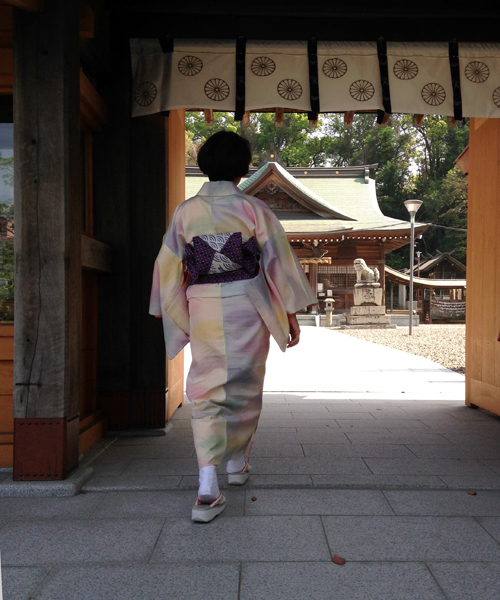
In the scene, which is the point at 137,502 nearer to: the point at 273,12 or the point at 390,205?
the point at 273,12

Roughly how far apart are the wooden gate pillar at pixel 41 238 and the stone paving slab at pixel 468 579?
5.47 feet

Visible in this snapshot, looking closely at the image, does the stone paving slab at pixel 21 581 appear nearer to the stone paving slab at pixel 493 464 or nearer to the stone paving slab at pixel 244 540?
the stone paving slab at pixel 244 540

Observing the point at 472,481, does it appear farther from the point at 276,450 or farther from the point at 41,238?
the point at 41,238

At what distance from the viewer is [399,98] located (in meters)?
3.37

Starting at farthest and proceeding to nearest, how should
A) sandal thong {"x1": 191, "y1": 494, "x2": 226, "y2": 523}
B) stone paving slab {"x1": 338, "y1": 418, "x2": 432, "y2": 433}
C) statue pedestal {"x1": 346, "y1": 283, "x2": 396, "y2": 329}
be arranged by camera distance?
statue pedestal {"x1": 346, "y1": 283, "x2": 396, "y2": 329}
stone paving slab {"x1": 338, "y1": 418, "x2": 432, "y2": 433}
sandal thong {"x1": 191, "y1": 494, "x2": 226, "y2": 523}

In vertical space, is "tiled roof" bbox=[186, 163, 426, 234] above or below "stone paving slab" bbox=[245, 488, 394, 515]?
above

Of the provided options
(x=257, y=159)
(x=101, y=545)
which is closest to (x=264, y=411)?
(x=101, y=545)

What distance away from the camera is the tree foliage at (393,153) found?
31.8 meters

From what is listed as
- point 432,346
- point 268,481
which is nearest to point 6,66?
point 268,481

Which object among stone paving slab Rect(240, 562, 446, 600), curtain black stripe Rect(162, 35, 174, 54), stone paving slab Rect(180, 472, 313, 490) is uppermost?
curtain black stripe Rect(162, 35, 174, 54)

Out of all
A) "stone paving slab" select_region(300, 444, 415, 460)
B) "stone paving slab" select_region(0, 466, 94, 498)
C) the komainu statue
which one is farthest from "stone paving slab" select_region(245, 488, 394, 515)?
the komainu statue

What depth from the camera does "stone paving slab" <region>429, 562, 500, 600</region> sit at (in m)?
1.53

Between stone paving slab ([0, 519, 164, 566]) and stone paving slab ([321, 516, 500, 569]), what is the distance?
0.70 m

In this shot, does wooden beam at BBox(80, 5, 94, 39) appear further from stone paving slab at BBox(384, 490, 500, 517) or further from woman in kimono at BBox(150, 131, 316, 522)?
stone paving slab at BBox(384, 490, 500, 517)
